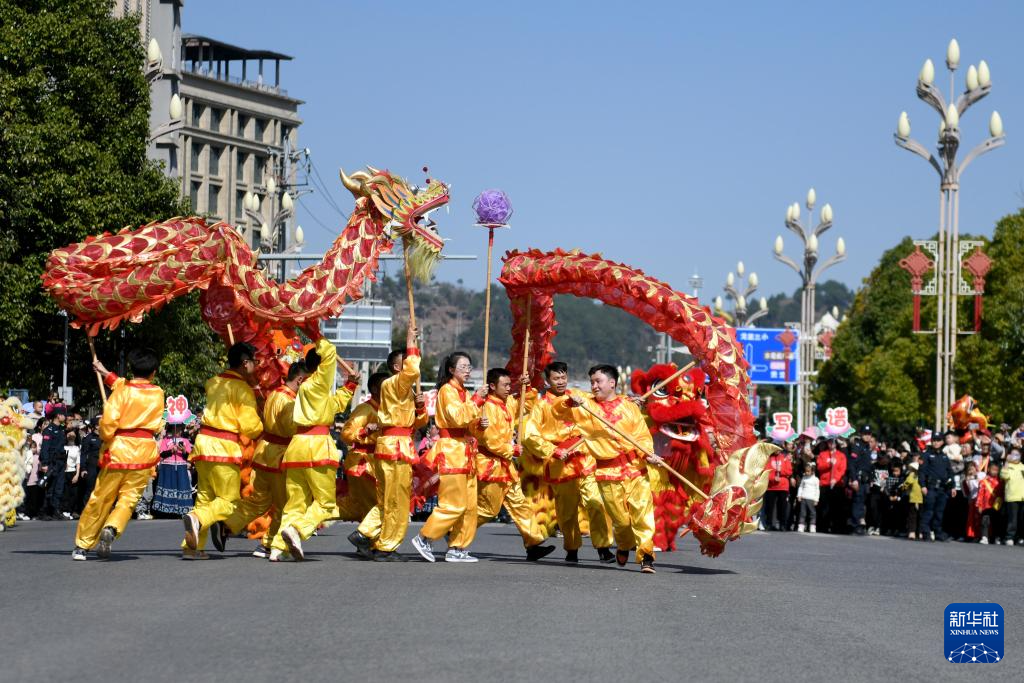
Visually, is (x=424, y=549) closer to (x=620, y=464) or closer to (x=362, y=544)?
(x=362, y=544)

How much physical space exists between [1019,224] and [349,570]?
40760 millimetres

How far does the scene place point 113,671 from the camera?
8383 mm

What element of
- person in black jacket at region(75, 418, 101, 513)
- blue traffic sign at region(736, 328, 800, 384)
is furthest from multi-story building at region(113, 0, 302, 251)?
person in black jacket at region(75, 418, 101, 513)

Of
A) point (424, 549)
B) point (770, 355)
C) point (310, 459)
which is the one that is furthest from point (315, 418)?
point (770, 355)

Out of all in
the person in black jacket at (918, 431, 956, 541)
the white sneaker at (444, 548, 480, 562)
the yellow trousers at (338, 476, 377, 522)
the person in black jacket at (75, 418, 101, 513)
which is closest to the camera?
the white sneaker at (444, 548, 480, 562)

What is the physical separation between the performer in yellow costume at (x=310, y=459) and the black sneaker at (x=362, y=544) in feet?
2.40

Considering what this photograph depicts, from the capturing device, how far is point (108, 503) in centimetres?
1409

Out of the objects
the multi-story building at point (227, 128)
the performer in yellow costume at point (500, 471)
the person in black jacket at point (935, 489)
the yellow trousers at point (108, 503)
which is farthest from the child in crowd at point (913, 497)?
the multi-story building at point (227, 128)

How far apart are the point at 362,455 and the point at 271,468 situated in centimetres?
158

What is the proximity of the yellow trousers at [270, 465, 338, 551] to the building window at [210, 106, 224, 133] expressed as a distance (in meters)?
86.1

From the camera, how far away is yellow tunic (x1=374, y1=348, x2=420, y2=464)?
14594mm

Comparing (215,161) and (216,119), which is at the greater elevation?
(216,119)

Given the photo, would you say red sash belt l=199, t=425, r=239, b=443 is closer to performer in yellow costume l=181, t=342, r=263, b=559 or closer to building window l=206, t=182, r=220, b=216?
performer in yellow costume l=181, t=342, r=263, b=559

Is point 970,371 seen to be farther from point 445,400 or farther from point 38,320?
point 445,400
